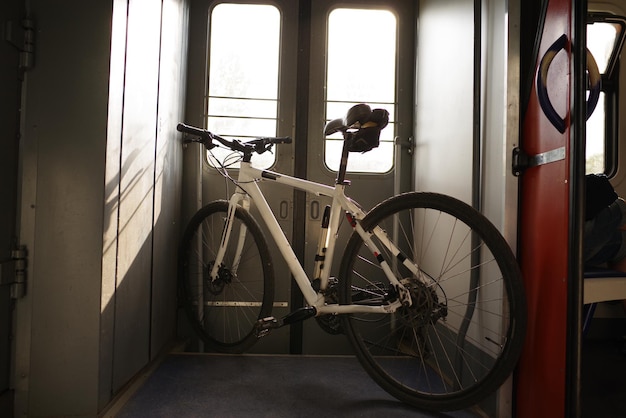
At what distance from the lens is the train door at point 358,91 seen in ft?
8.69

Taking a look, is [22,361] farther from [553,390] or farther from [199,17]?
[199,17]

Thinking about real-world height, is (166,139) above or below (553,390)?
above

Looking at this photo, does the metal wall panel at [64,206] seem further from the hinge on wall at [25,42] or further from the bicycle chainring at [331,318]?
the bicycle chainring at [331,318]

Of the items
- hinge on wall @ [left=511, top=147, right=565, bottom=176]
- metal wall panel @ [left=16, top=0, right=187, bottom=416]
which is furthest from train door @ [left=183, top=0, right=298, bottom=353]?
hinge on wall @ [left=511, top=147, right=565, bottom=176]

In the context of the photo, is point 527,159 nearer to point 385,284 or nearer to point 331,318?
point 385,284

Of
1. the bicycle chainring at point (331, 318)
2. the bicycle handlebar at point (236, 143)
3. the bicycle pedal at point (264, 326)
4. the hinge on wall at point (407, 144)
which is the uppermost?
the hinge on wall at point (407, 144)

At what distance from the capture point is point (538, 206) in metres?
1.43

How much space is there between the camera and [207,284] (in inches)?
92.8

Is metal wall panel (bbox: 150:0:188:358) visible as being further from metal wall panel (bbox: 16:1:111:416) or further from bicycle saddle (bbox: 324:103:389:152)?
bicycle saddle (bbox: 324:103:389:152)

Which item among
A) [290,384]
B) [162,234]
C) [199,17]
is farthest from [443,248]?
[199,17]

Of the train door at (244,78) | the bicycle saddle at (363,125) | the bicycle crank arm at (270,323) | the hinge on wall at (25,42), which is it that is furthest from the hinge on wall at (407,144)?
the hinge on wall at (25,42)

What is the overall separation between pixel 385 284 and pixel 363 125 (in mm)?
884

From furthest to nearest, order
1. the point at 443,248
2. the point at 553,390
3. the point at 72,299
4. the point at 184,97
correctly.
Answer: the point at 184,97, the point at 443,248, the point at 72,299, the point at 553,390

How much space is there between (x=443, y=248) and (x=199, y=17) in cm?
225
